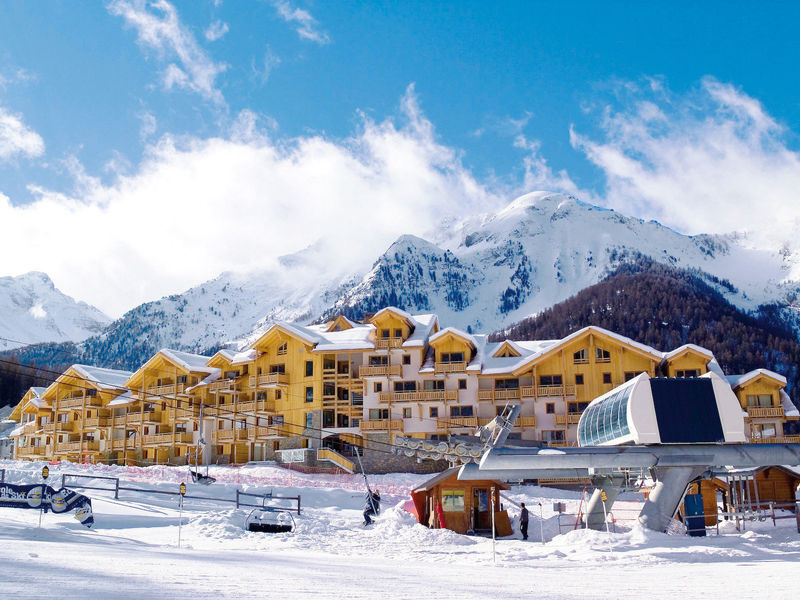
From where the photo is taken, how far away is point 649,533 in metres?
27.5

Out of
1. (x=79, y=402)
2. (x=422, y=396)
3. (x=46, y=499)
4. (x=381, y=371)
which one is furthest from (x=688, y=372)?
(x=79, y=402)

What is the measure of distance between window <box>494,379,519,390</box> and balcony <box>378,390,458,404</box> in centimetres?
382

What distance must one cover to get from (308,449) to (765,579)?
4870 centimetres

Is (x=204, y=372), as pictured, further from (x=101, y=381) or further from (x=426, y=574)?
(x=426, y=574)

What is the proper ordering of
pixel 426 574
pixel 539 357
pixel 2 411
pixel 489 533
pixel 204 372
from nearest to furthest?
pixel 426 574, pixel 489 533, pixel 539 357, pixel 204 372, pixel 2 411

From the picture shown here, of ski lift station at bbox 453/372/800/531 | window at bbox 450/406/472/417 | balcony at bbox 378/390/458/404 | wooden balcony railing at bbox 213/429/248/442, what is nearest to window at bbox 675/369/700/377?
window at bbox 450/406/472/417

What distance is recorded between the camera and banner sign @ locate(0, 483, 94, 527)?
28.1 metres

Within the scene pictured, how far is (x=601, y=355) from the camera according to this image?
63438 mm

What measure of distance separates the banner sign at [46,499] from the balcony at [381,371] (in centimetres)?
3767

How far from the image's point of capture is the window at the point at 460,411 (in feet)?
210

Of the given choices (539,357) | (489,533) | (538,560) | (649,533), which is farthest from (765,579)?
(539,357)

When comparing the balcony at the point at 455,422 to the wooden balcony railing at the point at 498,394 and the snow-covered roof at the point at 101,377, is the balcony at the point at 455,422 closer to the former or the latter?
the wooden balcony railing at the point at 498,394

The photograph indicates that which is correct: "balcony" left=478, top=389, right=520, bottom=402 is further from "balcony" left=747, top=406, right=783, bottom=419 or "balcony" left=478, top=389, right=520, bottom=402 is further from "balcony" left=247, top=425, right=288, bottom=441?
"balcony" left=747, top=406, right=783, bottom=419

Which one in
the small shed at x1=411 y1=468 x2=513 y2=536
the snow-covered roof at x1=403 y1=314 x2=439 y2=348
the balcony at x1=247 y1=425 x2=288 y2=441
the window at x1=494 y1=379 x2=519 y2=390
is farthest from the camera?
the balcony at x1=247 y1=425 x2=288 y2=441
